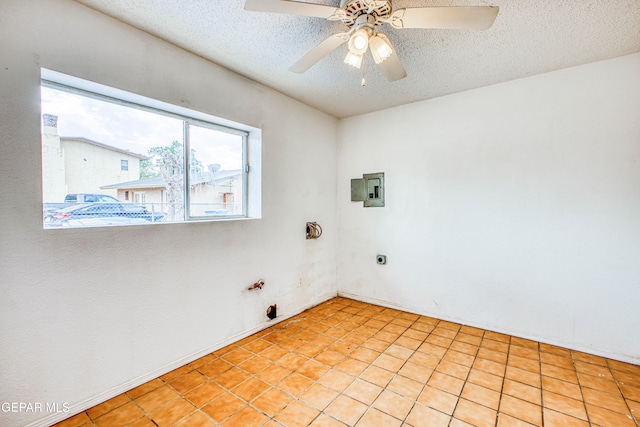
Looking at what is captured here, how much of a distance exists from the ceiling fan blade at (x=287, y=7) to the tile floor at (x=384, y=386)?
7.19 ft

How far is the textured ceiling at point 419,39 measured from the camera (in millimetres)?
1696

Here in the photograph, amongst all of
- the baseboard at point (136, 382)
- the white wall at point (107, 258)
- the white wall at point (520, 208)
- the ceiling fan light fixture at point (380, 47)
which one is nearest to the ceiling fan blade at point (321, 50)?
the ceiling fan light fixture at point (380, 47)

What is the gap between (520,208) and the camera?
263cm

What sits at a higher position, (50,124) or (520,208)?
(50,124)

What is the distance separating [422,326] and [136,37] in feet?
11.4

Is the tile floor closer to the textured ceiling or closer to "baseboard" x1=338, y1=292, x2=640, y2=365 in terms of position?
"baseboard" x1=338, y1=292, x2=640, y2=365

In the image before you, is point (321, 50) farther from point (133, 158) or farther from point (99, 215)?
point (99, 215)

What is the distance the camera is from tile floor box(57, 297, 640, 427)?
1.63 m

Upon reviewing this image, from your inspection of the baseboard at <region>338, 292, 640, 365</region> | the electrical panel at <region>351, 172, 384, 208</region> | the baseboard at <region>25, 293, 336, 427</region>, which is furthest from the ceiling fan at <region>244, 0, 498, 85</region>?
the baseboard at <region>338, 292, 640, 365</region>

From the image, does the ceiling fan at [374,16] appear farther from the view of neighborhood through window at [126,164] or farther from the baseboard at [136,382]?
the baseboard at [136,382]

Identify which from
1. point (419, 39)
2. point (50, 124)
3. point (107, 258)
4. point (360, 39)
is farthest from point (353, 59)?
point (107, 258)

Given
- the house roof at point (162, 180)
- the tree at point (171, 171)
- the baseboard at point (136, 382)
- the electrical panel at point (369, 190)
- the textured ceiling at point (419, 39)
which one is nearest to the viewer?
the baseboard at point (136, 382)

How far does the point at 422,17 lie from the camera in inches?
54.1

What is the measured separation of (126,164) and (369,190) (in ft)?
8.46
